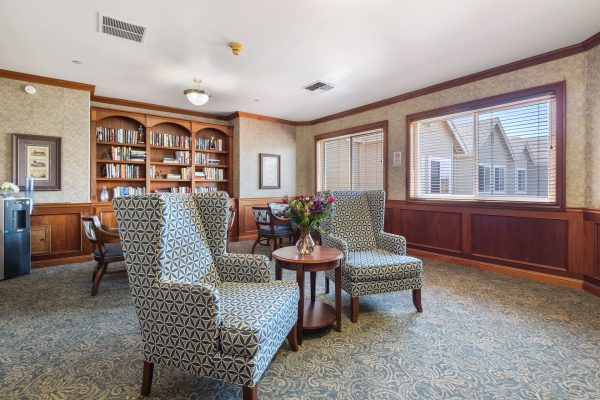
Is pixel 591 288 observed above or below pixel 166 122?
below

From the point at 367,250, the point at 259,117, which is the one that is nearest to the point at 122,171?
the point at 259,117

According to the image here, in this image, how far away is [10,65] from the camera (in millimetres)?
3861

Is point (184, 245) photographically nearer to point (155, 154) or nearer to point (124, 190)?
point (124, 190)

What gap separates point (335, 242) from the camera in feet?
9.09

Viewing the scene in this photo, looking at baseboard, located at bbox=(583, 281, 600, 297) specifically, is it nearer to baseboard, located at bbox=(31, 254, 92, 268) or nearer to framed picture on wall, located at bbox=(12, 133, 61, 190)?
baseboard, located at bbox=(31, 254, 92, 268)

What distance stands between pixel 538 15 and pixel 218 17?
116 inches

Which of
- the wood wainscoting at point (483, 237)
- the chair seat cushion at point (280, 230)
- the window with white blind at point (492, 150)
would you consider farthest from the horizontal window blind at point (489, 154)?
the chair seat cushion at point (280, 230)

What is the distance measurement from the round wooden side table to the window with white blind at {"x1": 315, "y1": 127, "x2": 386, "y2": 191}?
11.6 ft

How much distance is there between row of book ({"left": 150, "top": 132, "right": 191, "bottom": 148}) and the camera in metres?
5.79

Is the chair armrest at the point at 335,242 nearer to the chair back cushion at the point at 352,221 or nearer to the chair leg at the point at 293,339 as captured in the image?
the chair back cushion at the point at 352,221

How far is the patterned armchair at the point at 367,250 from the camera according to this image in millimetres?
2521

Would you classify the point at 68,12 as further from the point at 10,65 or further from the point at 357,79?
the point at 357,79

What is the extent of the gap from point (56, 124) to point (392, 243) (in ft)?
16.4

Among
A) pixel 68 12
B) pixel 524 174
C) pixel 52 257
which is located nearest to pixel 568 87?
pixel 524 174
